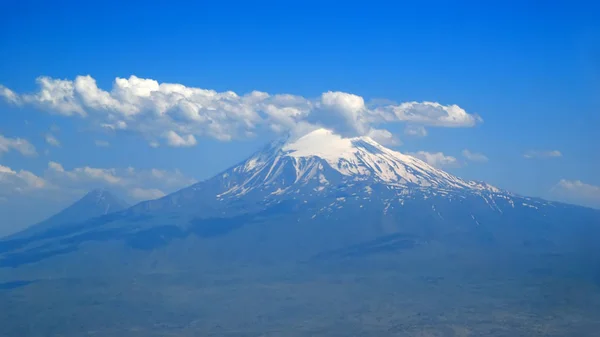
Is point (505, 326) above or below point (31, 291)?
below

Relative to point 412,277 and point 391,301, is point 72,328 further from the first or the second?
point 412,277

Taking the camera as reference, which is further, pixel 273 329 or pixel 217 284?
pixel 217 284

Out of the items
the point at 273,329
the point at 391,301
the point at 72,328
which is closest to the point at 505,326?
the point at 391,301

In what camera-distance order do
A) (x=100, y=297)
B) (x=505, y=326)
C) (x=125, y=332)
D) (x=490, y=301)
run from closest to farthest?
1. (x=505, y=326)
2. (x=125, y=332)
3. (x=490, y=301)
4. (x=100, y=297)

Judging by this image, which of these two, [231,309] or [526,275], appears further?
[526,275]

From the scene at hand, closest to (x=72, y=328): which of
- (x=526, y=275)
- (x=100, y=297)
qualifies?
(x=100, y=297)

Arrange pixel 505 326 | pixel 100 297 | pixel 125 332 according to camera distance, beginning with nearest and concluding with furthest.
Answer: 1. pixel 505 326
2. pixel 125 332
3. pixel 100 297

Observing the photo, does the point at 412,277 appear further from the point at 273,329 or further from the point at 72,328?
the point at 72,328

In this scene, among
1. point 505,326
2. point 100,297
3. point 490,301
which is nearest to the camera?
point 505,326
